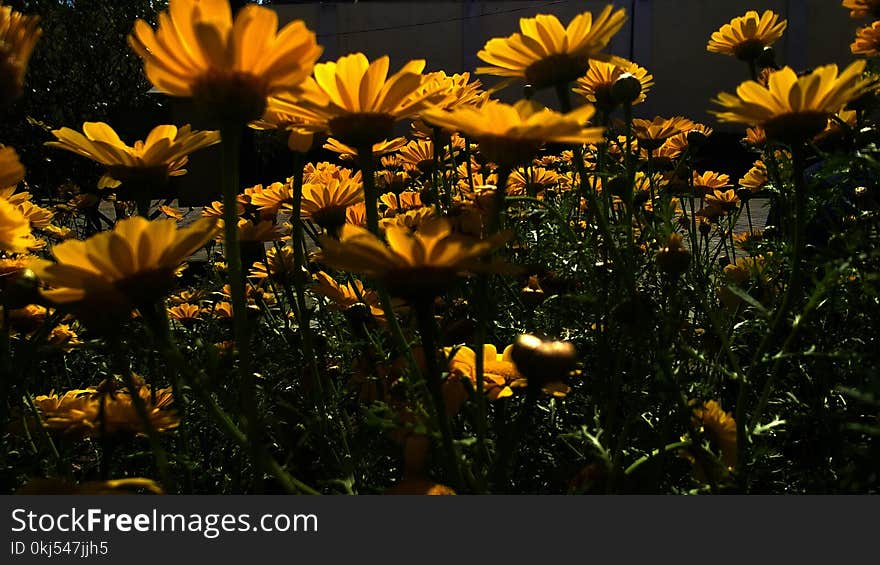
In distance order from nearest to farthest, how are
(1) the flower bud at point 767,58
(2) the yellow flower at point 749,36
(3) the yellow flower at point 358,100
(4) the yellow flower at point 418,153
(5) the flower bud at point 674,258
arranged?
1. (3) the yellow flower at point 358,100
2. (5) the flower bud at point 674,258
3. (2) the yellow flower at point 749,36
4. (1) the flower bud at point 767,58
5. (4) the yellow flower at point 418,153

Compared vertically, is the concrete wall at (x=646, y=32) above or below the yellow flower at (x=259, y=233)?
above

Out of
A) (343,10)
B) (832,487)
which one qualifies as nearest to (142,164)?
(832,487)

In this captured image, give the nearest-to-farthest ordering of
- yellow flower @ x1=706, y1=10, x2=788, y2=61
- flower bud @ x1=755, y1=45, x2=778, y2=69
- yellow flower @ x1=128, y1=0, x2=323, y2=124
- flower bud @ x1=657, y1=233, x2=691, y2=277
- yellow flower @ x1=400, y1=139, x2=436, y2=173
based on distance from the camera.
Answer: yellow flower @ x1=128, y1=0, x2=323, y2=124
flower bud @ x1=657, y1=233, x2=691, y2=277
yellow flower @ x1=706, y1=10, x2=788, y2=61
flower bud @ x1=755, y1=45, x2=778, y2=69
yellow flower @ x1=400, y1=139, x2=436, y2=173

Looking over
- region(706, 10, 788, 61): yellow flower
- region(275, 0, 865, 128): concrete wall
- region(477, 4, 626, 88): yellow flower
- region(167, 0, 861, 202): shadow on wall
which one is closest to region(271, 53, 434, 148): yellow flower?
region(477, 4, 626, 88): yellow flower

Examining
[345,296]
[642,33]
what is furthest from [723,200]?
[642,33]

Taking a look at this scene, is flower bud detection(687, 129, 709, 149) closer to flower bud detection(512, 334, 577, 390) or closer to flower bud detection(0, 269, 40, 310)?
flower bud detection(512, 334, 577, 390)

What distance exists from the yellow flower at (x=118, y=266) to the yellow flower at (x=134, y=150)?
0.19 m

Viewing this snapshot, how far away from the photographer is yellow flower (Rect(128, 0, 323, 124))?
526 mm

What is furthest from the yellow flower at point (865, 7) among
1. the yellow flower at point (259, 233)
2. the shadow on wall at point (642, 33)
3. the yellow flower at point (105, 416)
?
the shadow on wall at point (642, 33)

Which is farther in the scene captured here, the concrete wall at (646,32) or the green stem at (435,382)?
the concrete wall at (646,32)

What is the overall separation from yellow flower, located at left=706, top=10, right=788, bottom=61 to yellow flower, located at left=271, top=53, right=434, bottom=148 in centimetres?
91

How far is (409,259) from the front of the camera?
21.2 inches

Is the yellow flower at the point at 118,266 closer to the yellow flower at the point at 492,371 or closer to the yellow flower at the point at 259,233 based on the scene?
the yellow flower at the point at 492,371

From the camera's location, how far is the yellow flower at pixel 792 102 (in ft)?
2.22
